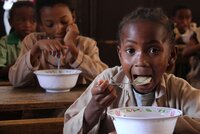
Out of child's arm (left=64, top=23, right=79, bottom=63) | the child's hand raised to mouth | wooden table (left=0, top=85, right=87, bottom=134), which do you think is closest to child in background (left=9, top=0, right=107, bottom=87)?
child's arm (left=64, top=23, right=79, bottom=63)

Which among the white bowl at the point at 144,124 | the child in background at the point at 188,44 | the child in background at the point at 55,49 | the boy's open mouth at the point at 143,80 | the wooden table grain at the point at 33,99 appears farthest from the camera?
the child in background at the point at 188,44

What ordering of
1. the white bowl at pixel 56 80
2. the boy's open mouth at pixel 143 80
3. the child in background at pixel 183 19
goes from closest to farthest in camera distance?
1. the boy's open mouth at pixel 143 80
2. the white bowl at pixel 56 80
3. the child in background at pixel 183 19

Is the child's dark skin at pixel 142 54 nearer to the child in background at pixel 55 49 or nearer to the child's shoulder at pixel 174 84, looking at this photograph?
the child's shoulder at pixel 174 84

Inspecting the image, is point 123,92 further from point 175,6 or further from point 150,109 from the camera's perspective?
point 175,6

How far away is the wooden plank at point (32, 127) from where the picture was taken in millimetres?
1783

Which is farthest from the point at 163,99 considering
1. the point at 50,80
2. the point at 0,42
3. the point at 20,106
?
the point at 0,42

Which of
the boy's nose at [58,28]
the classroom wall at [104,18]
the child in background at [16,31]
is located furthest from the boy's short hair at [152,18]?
the classroom wall at [104,18]

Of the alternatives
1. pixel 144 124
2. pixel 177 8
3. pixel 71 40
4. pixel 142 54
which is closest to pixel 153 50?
pixel 142 54

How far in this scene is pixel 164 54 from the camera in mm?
1251

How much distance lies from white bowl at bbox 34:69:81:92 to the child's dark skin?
80cm

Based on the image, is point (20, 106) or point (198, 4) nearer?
point (20, 106)

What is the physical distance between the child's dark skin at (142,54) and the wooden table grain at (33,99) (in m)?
0.58

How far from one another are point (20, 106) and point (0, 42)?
157 cm

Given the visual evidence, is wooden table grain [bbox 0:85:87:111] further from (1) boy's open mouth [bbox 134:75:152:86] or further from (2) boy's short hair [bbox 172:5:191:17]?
(2) boy's short hair [bbox 172:5:191:17]
